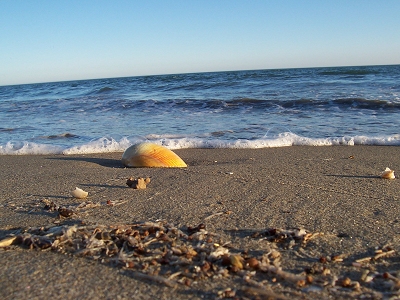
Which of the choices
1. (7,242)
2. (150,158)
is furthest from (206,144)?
(7,242)

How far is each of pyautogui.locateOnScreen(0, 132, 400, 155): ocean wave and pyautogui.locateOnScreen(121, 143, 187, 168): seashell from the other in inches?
56.5

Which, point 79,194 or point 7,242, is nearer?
point 7,242

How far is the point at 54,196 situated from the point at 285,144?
11.8ft

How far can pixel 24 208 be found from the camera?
255 centimetres

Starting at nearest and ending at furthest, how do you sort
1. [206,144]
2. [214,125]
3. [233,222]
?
[233,222]
[206,144]
[214,125]

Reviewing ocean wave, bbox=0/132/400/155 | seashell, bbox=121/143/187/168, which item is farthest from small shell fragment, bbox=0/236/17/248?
ocean wave, bbox=0/132/400/155

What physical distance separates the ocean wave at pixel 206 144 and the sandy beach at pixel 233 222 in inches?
46.8

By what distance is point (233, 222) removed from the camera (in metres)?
2.20

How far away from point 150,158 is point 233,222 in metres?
1.97

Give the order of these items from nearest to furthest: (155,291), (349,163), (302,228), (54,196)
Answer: (155,291) < (302,228) < (54,196) < (349,163)

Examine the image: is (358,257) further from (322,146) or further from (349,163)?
(322,146)

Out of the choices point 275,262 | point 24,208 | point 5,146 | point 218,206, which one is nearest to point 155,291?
point 275,262

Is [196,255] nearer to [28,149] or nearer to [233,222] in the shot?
[233,222]

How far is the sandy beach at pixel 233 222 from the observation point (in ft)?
4.84
